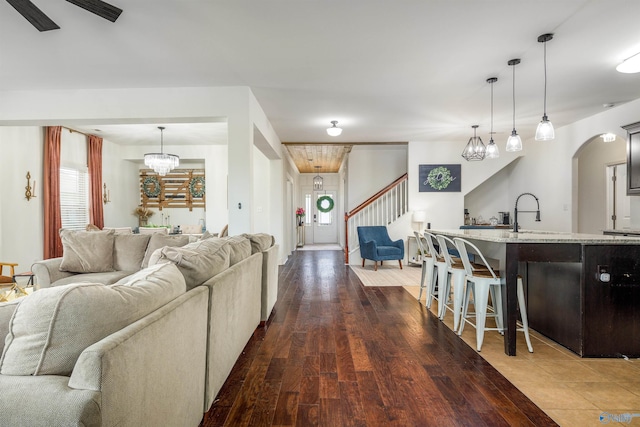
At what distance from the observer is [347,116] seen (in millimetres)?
5531

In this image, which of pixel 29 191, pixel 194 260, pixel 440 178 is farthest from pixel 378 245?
pixel 29 191

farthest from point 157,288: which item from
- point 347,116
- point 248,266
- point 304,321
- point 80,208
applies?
point 80,208

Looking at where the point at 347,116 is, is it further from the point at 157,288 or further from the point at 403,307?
the point at 157,288

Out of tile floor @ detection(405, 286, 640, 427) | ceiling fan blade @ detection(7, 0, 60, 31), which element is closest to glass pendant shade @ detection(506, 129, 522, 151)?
tile floor @ detection(405, 286, 640, 427)

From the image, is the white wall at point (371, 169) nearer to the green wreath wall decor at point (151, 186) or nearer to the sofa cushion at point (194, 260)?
the green wreath wall decor at point (151, 186)

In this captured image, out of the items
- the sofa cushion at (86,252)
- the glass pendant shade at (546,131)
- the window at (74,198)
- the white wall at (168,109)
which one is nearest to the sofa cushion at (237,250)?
the white wall at (168,109)

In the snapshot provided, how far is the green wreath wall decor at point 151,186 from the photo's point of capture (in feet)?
27.7

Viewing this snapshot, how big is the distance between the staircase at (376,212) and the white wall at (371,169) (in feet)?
2.05

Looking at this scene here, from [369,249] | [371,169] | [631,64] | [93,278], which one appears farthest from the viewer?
[371,169]

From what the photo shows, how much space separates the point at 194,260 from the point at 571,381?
2.56 m

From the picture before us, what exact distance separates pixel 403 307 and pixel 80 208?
6.49 metres

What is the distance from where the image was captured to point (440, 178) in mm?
7559

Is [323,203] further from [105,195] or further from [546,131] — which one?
[546,131]

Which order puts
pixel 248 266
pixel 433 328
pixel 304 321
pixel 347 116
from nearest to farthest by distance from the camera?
pixel 248 266, pixel 433 328, pixel 304 321, pixel 347 116
